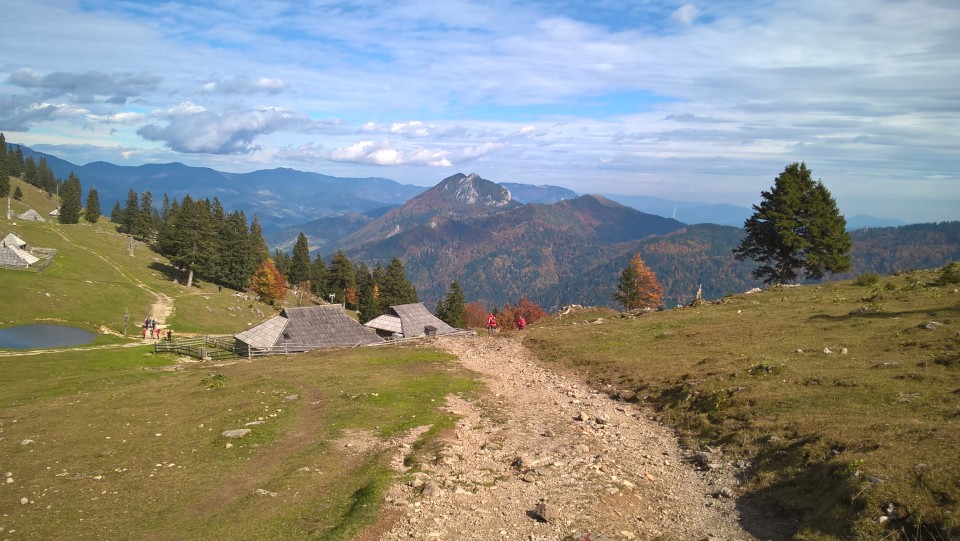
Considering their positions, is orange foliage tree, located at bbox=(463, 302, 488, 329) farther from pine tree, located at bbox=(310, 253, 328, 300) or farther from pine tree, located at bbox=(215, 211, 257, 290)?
pine tree, located at bbox=(215, 211, 257, 290)

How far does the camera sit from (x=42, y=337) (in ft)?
166

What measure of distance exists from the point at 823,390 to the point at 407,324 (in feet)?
145

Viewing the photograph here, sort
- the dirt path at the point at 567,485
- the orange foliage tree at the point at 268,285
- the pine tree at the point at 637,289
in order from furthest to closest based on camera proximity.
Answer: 1. the orange foliage tree at the point at 268,285
2. the pine tree at the point at 637,289
3. the dirt path at the point at 567,485

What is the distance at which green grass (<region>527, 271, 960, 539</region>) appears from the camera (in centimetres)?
1105

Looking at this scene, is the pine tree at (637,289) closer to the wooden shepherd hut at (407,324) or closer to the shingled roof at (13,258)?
the wooden shepherd hut at (407,324)

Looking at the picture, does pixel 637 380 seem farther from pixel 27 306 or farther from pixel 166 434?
pixel 27 306

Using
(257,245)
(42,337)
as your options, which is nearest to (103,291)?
(42,337)

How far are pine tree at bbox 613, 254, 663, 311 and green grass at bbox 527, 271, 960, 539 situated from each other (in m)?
35.6

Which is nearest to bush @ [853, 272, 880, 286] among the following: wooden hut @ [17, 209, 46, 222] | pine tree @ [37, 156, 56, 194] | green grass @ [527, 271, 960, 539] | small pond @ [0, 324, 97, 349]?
green grass @ [527, 271, 960, 539]

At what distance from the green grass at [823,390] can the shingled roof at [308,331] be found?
21.5 metres

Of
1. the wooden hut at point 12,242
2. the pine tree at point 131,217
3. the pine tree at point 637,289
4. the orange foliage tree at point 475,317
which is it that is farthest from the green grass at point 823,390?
the pine tree at point 131,217

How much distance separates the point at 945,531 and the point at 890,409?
22.9ft

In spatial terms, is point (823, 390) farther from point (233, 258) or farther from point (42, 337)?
point (233, 258)

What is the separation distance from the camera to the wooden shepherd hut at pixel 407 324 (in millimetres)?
56969
